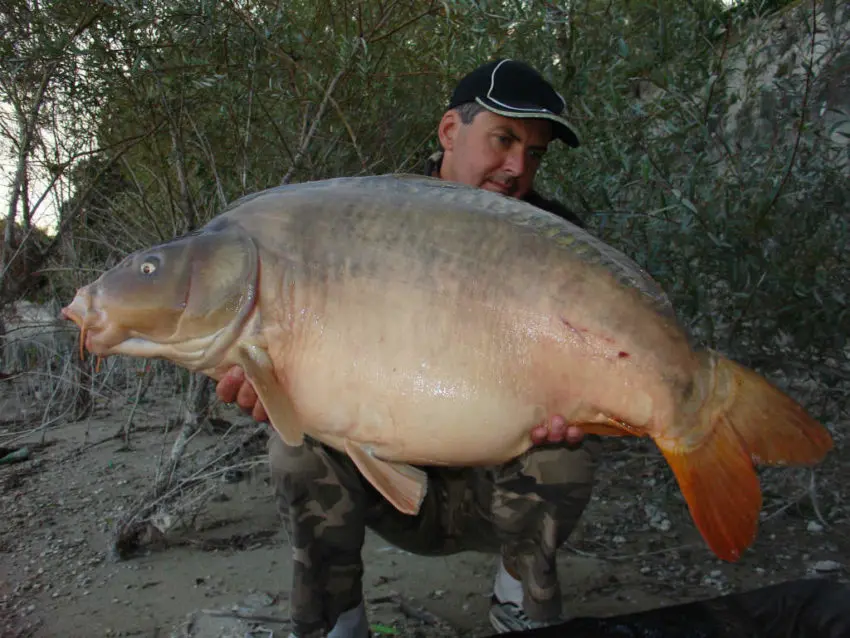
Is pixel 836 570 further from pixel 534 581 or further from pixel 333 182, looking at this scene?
pixel 333 182

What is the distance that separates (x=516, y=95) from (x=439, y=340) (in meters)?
0.78

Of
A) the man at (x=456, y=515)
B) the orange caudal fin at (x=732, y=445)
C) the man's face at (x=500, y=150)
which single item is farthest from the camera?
the man's face at (x=500, y=150)

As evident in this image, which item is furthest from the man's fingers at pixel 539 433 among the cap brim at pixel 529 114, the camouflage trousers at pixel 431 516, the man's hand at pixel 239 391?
the cap brim at pixel 529 114

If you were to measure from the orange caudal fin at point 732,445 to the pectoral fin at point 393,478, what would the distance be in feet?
1.29

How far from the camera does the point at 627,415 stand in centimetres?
107

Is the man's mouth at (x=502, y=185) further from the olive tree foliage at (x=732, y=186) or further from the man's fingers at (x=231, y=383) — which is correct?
the man's fingers at (x=231, y=383)

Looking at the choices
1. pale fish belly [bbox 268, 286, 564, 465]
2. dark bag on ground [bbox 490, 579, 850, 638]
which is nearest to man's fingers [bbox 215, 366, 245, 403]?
pale fish belly [bbox 268, 286, 564, 465]

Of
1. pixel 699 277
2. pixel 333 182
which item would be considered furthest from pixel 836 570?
pixel 333 182

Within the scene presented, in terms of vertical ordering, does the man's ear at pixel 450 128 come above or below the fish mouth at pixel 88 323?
above

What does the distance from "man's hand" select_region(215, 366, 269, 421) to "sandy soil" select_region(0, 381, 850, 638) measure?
0.68m

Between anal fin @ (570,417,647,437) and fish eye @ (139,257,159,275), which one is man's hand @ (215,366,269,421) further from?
anal fin @ (570,417,647,437)

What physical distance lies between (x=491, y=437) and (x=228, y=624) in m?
0.98

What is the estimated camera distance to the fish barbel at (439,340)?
105 centimetres

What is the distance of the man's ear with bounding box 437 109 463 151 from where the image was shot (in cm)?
170
